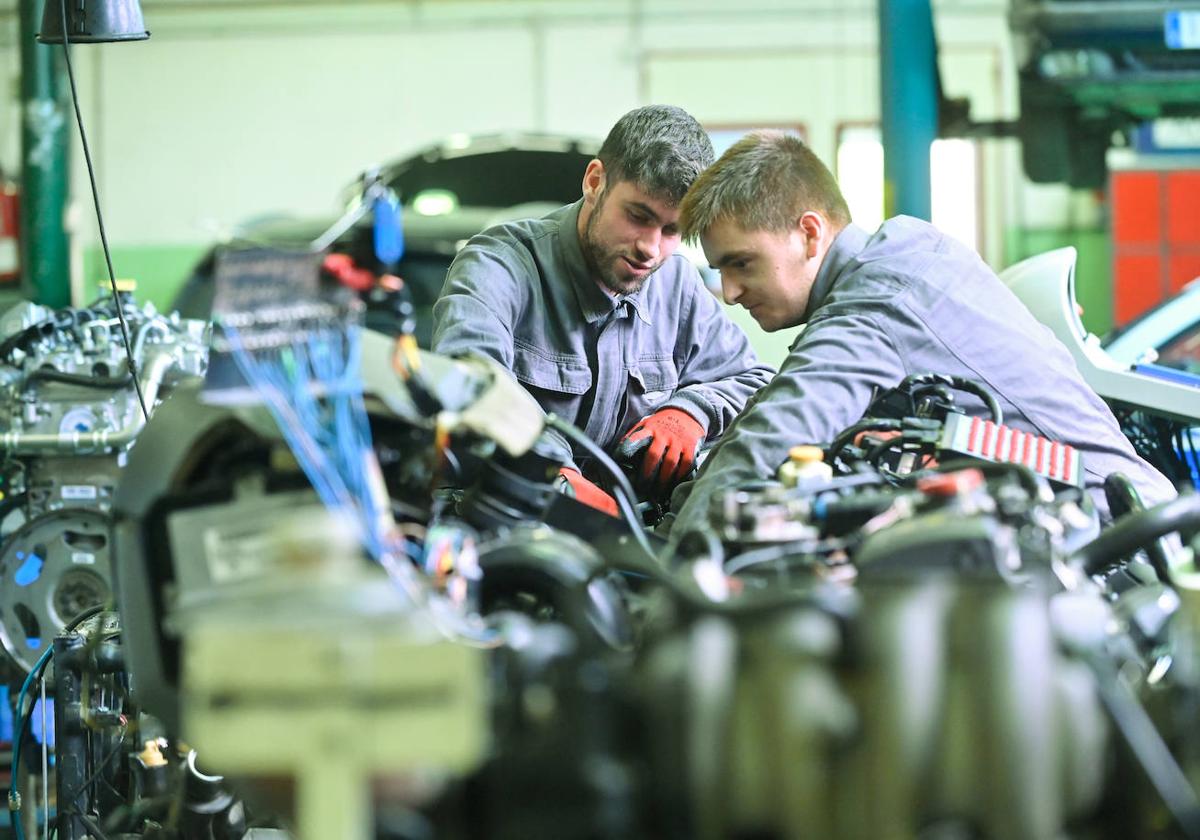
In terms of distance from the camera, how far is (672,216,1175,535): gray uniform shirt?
2.14 meters

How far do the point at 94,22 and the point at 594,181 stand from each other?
1.00 metres

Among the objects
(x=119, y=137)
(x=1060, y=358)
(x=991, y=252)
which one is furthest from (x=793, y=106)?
(x=1060, y=358)

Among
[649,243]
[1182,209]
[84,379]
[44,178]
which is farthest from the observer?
[1182,209]

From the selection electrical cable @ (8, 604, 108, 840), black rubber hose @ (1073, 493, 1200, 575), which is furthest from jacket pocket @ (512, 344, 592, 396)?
black rubber hose @ (1073, 493, 1200, 575)

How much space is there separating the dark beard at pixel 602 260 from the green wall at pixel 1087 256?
23.6ft

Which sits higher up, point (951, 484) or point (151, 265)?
point (951, 484)

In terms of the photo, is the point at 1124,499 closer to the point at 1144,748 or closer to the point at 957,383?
the point at 957,383

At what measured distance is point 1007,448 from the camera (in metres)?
2.12

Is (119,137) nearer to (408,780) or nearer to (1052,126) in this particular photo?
(1052,126)

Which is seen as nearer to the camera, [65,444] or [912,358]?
[912,358]

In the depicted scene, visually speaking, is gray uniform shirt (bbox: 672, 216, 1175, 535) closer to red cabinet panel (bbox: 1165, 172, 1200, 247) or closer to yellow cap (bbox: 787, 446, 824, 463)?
yellow cap (bbox: 787, 446, 824, 463)

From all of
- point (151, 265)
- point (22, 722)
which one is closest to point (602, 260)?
point (22, 722)

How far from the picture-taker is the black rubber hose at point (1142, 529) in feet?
5.87

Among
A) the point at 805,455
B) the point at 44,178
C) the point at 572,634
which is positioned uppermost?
the point at 44,178
